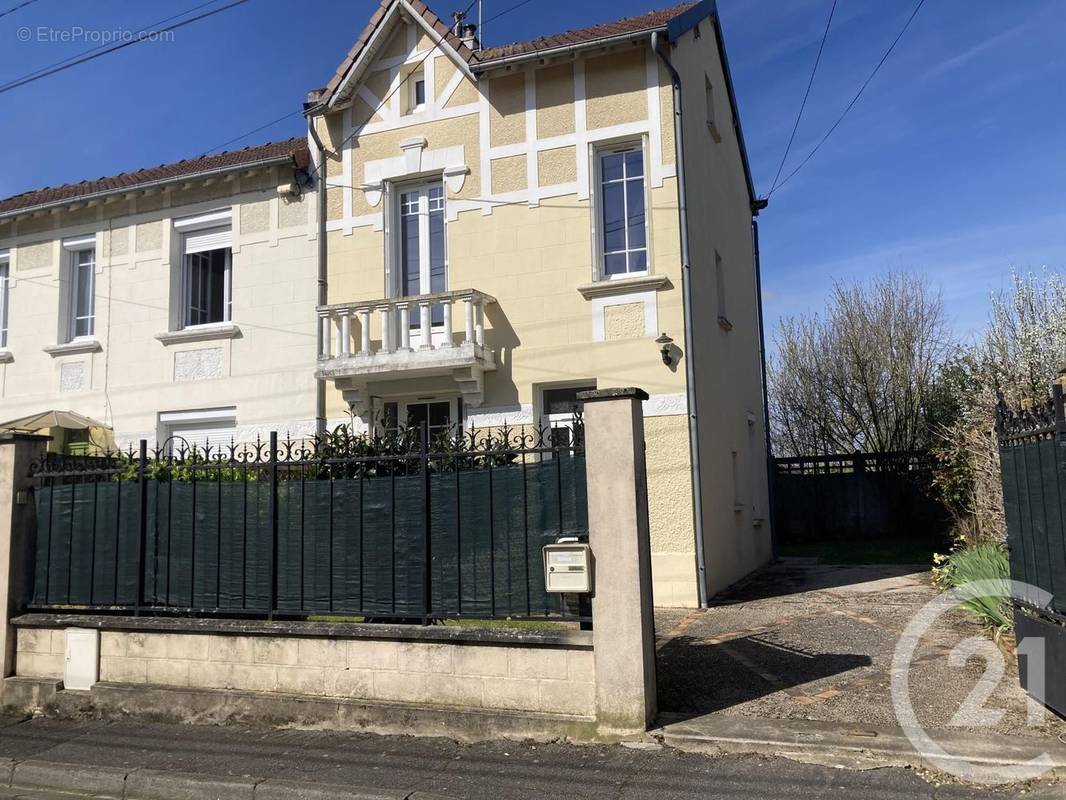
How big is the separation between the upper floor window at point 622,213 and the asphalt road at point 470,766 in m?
6.94

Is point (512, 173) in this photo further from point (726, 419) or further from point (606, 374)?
point (726, 419)

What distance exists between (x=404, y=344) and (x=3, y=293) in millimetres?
8173

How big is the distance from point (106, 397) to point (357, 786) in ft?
33.7

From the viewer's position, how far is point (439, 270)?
12109 mm

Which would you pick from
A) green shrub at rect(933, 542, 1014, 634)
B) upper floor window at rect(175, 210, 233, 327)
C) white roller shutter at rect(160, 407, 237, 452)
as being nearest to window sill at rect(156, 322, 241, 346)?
upper floor window at rect(175, 210, 233, 327)

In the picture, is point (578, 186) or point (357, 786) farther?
point (578, 186)

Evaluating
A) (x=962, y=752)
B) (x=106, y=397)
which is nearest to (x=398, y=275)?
(x=106, y=397)

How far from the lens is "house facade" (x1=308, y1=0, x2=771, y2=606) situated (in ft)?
35.2

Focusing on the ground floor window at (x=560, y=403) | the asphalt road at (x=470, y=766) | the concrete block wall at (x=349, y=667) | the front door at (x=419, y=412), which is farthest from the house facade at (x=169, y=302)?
the asphalt road at (x=470, y=766)

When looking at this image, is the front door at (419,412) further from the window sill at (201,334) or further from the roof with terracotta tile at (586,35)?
the roof with terracotta tile at (586,35)

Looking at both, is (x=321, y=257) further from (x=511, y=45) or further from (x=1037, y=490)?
(x=1037, y=490)

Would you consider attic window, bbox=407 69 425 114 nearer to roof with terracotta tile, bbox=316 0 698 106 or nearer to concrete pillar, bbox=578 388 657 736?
roof with terracotta tile, bbox=316 0 698 106

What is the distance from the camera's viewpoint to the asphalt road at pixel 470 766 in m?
4.81

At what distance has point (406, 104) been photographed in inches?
486
